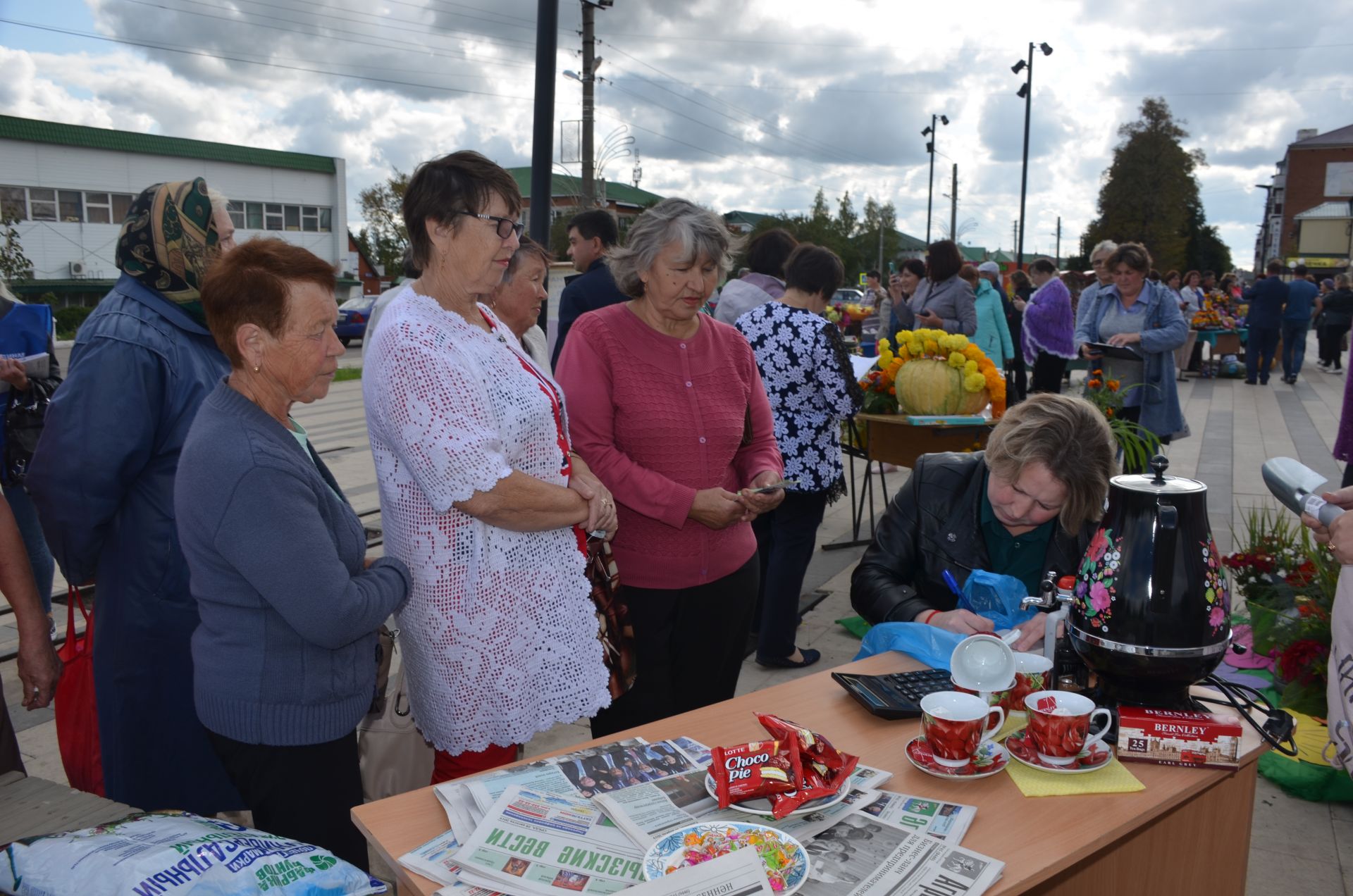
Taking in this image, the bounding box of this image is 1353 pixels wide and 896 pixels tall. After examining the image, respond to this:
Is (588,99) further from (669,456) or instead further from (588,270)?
(669,456)

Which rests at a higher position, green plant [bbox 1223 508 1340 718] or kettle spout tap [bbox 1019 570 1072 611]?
kettle spout tap [bbox 1019 570 1072 611]

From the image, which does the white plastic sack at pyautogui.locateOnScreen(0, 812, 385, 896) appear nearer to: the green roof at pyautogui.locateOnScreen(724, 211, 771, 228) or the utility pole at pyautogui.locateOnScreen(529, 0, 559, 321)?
the utility pole at pyautogui.locateOnScreen(529, 0, 559, 321)

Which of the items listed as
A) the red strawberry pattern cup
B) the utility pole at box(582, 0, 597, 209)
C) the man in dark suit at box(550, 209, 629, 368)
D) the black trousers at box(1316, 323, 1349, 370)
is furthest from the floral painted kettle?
the black trousers at box(1316, 323, 1349, 370)

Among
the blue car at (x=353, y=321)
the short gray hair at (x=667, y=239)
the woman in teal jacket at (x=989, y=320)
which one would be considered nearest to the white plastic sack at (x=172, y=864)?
the short gray hair at (x=667, y=239)

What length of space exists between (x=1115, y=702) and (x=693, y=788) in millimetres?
870

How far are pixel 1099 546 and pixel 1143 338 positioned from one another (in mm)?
3968

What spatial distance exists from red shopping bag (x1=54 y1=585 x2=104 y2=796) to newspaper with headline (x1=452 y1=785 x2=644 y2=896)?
133cm

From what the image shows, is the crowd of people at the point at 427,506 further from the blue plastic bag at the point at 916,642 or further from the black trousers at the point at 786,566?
the black trousers at the point at 786,566

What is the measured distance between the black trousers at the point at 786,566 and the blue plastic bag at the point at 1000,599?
1.65 metres

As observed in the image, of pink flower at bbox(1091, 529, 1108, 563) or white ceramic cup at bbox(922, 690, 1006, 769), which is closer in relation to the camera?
white ceramic cup at bbox(922, 690, 1006, 769)

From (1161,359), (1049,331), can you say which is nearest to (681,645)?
(1161,359)

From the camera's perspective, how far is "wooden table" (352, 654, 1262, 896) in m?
1.43

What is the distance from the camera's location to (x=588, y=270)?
505 cm

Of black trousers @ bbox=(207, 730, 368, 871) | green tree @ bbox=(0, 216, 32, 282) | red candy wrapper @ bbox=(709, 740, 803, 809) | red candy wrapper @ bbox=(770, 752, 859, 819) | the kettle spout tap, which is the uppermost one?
green tree @ bbox=(0, 216, 32, 282)
